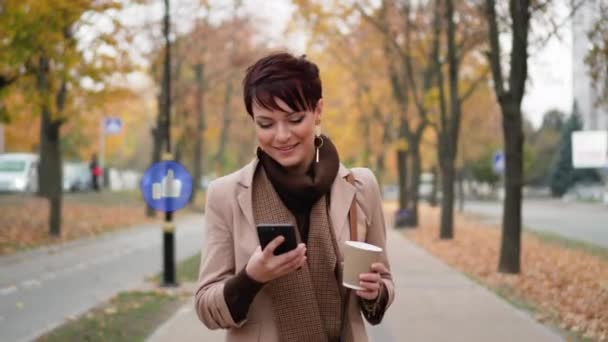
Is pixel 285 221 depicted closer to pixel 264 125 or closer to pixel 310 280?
pixel 310 280

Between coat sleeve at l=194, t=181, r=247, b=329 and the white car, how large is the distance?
37.2 meters

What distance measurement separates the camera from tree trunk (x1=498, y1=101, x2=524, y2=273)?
1337cm

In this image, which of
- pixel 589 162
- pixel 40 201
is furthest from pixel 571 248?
pixel 589 162

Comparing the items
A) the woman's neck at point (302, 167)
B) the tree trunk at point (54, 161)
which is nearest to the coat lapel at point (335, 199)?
the woman's neck at point (302, 167)

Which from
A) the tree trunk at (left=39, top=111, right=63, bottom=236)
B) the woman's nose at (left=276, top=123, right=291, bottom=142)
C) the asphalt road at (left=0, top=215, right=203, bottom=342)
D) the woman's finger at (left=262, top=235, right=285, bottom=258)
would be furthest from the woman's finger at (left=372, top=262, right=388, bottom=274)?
the tree trunk at (left=39, top=111, right=63, bottom=236)

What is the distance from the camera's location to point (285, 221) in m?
2.60

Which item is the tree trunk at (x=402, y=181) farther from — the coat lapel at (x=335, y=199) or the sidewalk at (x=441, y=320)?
the coat lapel at (x=335, y=199)

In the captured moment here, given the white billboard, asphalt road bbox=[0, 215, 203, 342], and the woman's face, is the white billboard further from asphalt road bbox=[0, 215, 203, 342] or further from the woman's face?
the woman's face

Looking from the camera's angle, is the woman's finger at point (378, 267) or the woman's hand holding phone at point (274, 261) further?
the woman's finger at point (378, 267)

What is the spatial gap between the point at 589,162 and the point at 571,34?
34.6 metres

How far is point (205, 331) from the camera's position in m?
8.29

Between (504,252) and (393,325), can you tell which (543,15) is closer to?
(504,252)

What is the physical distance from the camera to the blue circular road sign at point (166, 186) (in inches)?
452

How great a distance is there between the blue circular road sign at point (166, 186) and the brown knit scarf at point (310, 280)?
896cm
